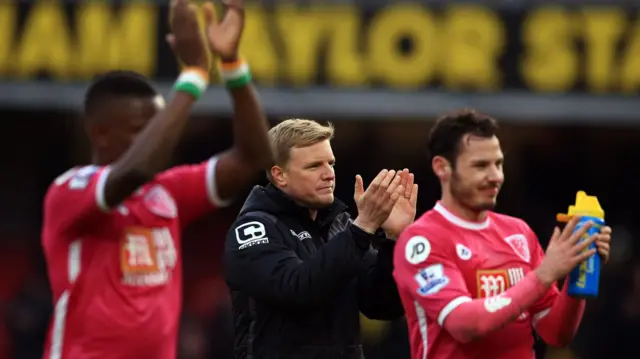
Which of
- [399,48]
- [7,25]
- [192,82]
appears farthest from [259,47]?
[192,82]

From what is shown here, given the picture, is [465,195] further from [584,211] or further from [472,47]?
[472,47]

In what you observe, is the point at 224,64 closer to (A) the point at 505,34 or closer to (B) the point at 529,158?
(A) the point at 505,34

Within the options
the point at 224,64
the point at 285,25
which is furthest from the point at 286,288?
the point at 285,25

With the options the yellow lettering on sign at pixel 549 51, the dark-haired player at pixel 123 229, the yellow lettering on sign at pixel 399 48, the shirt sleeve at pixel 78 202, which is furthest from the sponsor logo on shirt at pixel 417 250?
the yellow lettering on sign at pixel 549 51

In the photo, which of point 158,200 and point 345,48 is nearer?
point 158,200

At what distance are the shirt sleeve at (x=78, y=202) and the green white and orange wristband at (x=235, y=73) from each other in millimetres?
523

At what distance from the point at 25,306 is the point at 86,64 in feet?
12.3

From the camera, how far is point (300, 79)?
1429cm

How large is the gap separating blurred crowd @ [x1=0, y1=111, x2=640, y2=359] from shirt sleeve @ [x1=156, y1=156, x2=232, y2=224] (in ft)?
37.4

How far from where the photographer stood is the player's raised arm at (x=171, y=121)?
13.6 feet

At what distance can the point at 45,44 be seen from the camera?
1406cm

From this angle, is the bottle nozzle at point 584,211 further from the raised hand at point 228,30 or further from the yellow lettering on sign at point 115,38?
the yellow lettering on sign at point 115,38

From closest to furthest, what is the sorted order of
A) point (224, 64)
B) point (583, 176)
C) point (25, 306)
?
point (224, 64) → point (25, 306) → point (583, 176)

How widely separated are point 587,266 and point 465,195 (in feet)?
1.91
